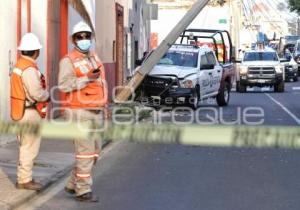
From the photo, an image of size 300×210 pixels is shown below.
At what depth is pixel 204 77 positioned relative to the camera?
70.9ft

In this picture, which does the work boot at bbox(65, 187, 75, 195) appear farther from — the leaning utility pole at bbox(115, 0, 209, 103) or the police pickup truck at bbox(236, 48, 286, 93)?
the police pickup truck at bbox(236, 48, 286, 93)

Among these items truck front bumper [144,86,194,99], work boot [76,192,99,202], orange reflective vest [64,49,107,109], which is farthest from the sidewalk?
truck front bumper [144,86,194,99]

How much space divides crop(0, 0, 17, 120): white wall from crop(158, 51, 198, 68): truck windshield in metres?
8.27

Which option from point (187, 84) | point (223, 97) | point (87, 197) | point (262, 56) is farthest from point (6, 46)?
point (262, 56)

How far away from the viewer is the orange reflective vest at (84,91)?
26.7 feet

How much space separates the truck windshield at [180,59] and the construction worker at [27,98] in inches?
516

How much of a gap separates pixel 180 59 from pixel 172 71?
3.53 ft

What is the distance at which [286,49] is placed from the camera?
6291 centimetres

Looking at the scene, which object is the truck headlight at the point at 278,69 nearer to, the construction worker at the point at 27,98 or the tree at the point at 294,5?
the construction worker at the point at 27,98

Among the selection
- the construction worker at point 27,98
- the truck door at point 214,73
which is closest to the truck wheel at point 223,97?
the truck door at point 214,73

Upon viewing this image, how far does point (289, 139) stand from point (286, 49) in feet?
194

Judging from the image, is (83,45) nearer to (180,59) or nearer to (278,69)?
(180,59)

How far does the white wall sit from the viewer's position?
1342cm

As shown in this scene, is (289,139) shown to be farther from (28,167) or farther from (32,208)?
(28,167)
